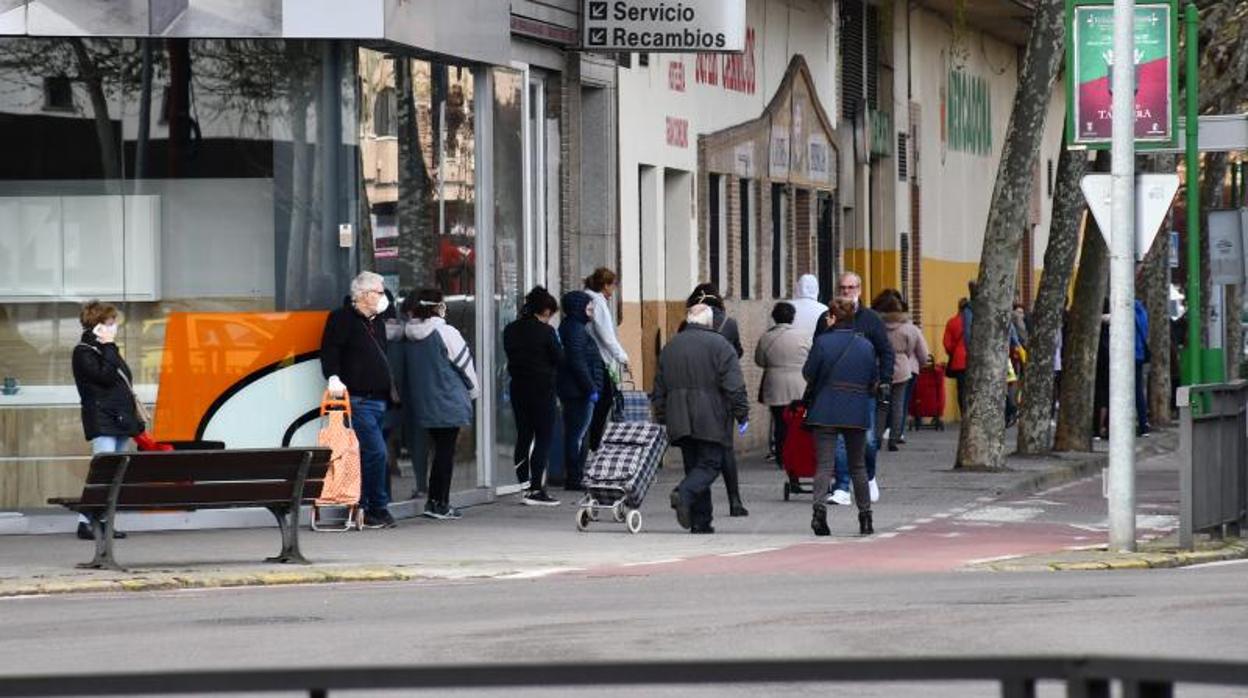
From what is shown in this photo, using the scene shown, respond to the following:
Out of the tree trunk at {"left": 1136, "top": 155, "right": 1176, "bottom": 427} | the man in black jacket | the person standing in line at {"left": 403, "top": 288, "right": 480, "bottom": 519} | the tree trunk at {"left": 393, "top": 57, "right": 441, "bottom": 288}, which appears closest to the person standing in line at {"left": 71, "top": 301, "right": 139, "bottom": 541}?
the person standing in line at {"left": 403, "top": 288, "right": 480, "bottom": 519}

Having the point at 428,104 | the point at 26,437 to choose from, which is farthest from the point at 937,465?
the point at 26,437

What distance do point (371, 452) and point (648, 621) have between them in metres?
7.22

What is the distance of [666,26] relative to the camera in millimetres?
25078

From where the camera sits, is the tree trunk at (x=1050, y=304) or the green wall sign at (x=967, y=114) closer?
the tree trunk at (x=1050, y=304)

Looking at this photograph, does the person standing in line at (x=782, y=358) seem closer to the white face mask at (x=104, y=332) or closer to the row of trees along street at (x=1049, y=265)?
the row of trees along street at (x=1049, y=265)

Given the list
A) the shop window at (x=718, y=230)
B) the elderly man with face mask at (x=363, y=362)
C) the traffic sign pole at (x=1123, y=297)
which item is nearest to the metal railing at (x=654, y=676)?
the traffic sign pole at (x=1123, y=297)

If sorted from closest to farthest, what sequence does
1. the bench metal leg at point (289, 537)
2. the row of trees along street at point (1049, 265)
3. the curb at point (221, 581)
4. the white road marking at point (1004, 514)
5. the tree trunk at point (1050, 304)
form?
the curb at point (221, 581) < the bench metal leg at point (289, 537) < the white road marking at point (1004, 514) < the row of trees along street at point (1049, 265) < the tree trunk at point (1050, 304)

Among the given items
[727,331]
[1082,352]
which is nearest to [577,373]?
[727,331]

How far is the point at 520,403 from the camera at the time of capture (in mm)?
22844

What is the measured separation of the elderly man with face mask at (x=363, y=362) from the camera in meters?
19.6

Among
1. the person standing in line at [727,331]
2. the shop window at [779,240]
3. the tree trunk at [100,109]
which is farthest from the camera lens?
the shop window at [779,240]

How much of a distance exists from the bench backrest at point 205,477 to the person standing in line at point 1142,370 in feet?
63.0

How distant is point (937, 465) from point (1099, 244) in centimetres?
321

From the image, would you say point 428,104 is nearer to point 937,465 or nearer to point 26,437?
point 26,437
